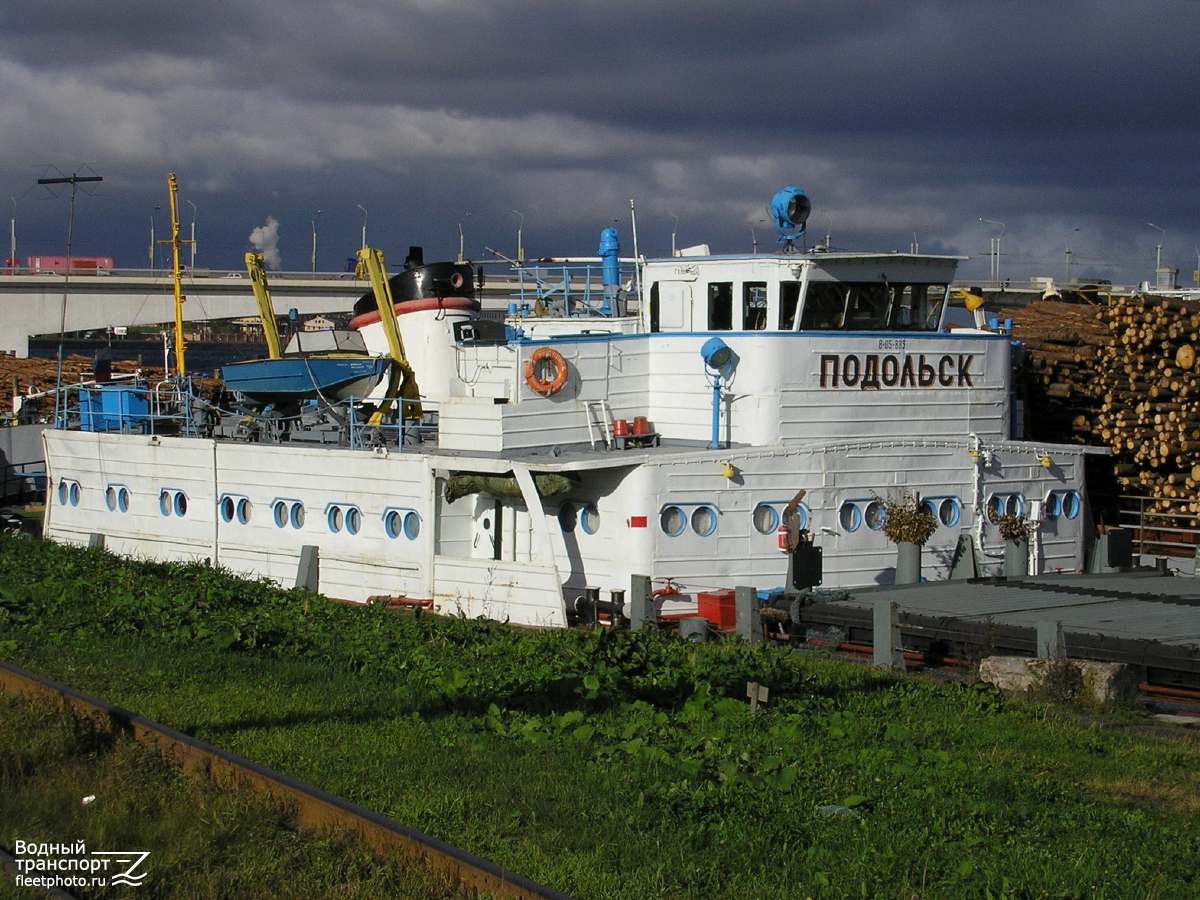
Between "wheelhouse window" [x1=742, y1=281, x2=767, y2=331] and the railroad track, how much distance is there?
11.4m

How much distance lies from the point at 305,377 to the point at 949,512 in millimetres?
11750

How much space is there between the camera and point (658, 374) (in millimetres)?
19641

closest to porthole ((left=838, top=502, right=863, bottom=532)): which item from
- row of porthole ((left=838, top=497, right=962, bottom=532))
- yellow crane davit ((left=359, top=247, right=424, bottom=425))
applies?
row of porthole ((left=838, top=497, right=962, bottom=532))

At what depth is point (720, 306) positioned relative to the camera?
19234 millimetres

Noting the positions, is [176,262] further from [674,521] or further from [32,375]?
[32,375]

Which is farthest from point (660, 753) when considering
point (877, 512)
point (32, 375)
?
point (32, 375)

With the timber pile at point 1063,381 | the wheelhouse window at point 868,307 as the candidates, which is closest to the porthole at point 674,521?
the wheelhouse window at point 868,307

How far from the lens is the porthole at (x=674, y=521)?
57.9 ft

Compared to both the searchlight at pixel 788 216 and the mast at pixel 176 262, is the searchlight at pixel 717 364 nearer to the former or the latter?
the searchlight at pixel 788 216

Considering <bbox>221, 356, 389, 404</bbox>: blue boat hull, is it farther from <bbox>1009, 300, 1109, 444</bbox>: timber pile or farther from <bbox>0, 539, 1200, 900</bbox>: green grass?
<bbox>1009, 300, 1109, 444</bbox>: timber pile

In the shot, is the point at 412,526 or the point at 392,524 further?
the point at 392,524

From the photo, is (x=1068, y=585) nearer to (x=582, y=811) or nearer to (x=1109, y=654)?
(x=1109, y=654)

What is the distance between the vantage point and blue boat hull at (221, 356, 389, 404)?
23.3m

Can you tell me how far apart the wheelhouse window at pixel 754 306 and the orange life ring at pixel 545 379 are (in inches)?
109
